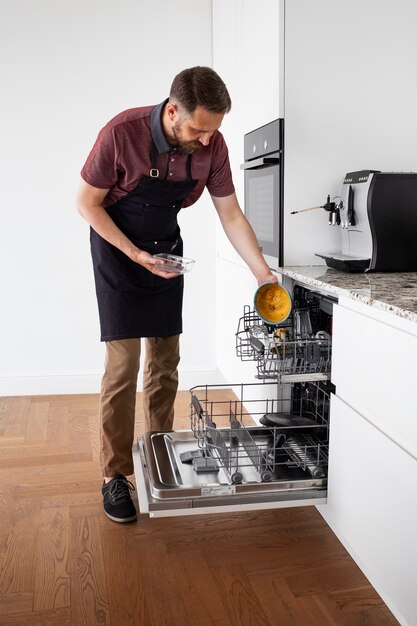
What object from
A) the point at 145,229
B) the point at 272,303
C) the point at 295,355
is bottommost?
the point at 295,355

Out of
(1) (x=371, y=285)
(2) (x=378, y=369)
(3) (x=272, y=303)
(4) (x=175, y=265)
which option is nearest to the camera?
(2) (x=378, y=369)

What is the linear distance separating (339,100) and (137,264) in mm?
866

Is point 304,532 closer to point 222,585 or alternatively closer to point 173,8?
point 222,585

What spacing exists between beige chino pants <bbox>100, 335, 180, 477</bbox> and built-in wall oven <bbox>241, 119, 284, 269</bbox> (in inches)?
19.3

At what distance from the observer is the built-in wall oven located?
2.29 metres

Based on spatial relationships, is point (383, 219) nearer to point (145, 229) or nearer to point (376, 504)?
point (145, 229)

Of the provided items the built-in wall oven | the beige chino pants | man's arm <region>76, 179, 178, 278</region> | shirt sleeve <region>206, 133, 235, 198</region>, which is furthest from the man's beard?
the beige chino pants

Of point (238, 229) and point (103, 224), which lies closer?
point (103, 224)

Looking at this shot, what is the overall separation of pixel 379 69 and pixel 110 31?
1.62 metres

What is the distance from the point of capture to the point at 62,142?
3.41 m

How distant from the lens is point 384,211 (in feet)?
6.77

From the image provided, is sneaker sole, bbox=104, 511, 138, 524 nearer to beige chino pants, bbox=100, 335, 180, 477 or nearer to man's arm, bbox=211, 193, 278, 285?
beige chino pants, bbox=100, 335, 180, 477

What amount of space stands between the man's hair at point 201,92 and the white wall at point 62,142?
65.6 inches

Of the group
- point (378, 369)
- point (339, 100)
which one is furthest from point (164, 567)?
point (339, 100)
